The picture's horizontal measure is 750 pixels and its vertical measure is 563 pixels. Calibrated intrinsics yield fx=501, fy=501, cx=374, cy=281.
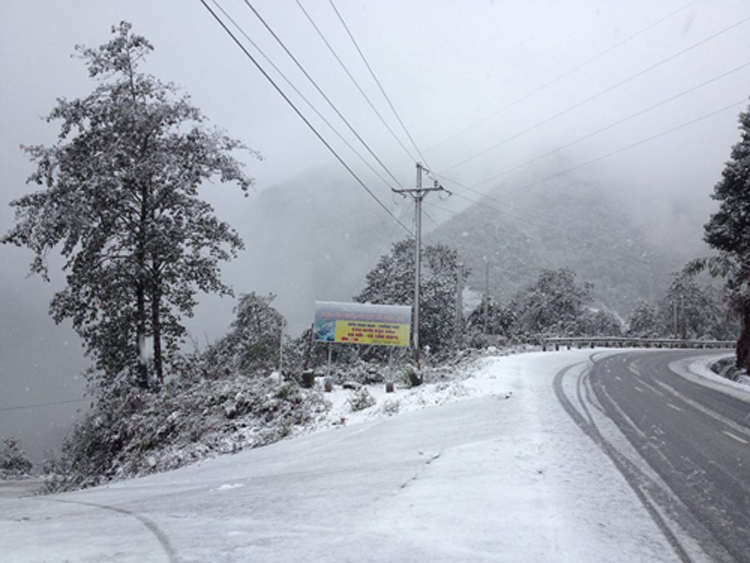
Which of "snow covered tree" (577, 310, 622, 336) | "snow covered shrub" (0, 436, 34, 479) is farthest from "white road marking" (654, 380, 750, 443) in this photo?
"snow covered tree" (577, 310, 622, 336)

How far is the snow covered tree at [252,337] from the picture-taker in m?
25.0

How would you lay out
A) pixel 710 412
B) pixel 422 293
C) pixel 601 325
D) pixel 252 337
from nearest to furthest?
pixel 710 412, pixel 252 337, pixel 422 293, pixel 601 325

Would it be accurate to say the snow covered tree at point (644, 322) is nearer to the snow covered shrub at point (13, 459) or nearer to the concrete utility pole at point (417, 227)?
the concrete utility pole at point (417, 227)

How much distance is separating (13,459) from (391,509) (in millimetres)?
49996

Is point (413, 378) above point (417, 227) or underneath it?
underneath


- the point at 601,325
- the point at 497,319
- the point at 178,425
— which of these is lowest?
the point at 178,425

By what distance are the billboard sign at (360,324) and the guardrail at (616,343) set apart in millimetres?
16694

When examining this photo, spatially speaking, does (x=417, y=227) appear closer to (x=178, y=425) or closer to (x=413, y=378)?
(x=413, y=378)

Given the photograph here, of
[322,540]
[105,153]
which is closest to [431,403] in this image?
[322,540]

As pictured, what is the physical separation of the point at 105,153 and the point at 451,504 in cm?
1773

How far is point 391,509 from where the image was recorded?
183 inches

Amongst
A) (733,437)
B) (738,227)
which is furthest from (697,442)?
(738,227)

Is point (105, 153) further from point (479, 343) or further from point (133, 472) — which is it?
point (479, 343)

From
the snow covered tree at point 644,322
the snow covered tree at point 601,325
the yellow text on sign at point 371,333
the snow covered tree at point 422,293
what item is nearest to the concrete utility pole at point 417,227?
the yellow text on sign at point 371,333
